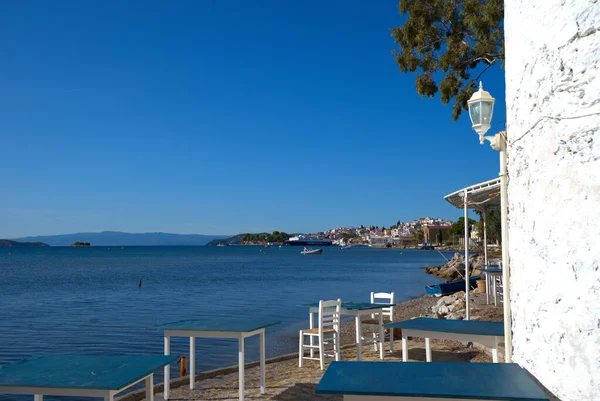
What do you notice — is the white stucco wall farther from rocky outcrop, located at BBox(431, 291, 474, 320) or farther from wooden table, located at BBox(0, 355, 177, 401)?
rocky outcrop, located at BBox(431, 291, 474, 320)

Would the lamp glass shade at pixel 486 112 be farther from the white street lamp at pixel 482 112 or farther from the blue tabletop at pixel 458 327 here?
the blue tabletop at pixel 458 327

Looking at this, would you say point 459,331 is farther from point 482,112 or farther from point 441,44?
point 441,44

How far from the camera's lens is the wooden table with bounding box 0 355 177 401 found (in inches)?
152

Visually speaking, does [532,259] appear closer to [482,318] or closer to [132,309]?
[482,318]

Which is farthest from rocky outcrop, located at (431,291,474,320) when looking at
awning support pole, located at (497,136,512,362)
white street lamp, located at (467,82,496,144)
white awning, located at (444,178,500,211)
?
awning support pole, located at (497,136,512,362)

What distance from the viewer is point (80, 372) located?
427 cm

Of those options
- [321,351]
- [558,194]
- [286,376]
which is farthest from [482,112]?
[286,376]

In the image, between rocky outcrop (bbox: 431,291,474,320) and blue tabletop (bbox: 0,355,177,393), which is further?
rocky outcrop (bbox: 431,291,474,320)

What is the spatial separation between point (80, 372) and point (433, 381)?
269 centimetres

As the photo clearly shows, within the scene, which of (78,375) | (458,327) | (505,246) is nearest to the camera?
(78,375)

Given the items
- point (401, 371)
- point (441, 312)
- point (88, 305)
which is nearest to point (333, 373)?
point (401, 371)

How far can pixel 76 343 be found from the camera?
1370 centimetres

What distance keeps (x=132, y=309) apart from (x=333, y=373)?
1984 centimetres

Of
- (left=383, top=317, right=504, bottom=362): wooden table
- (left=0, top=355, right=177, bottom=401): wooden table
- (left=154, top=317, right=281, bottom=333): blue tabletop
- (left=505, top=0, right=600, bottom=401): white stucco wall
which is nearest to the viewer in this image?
(left=505, top=0, right=600, bottom=401): white stucco wall
